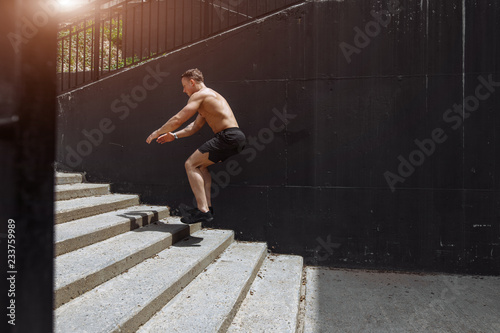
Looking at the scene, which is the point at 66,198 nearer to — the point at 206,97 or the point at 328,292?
the point at 206,97

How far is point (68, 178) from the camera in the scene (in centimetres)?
528

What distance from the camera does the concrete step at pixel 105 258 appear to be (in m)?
2.45

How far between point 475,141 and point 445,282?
6.84 ft

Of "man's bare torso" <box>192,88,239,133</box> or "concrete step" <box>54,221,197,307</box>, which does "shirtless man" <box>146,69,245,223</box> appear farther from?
"concrete step" <box>54,221,197,307</box>

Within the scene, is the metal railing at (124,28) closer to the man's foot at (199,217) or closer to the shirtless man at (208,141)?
the shirtless man at (208,141)

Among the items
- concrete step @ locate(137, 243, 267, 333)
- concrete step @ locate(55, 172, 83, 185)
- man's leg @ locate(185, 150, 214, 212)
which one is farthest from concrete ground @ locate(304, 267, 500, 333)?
concrete step @ locate(55, 172, 83, 185)

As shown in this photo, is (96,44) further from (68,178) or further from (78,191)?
(78,191)

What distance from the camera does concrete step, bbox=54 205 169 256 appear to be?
10.3ft

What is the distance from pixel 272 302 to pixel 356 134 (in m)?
2.92

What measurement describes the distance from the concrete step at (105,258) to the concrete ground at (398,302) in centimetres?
182

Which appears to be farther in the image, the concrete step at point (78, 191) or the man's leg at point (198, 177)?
the concrete step at point (78, 191)

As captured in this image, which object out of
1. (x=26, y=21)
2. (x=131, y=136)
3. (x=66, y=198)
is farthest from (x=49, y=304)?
(x=131, y=136)

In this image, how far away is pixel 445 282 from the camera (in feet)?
15.0

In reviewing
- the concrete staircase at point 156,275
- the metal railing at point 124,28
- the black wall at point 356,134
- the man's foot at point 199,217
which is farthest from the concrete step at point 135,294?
the metal railing at point 124,28
